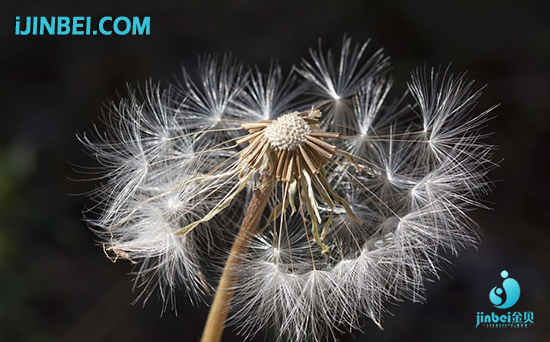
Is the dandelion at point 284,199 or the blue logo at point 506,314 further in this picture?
the blue logo at point 506,314

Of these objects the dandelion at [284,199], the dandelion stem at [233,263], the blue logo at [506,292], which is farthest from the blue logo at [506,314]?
the dandelion stem at [233,263]

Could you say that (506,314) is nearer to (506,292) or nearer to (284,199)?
(506,292)

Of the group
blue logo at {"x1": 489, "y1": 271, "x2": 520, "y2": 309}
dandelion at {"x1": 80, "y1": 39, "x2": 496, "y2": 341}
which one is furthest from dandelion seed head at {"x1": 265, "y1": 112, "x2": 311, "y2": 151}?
blue logo at {"x1": 489, "y1": 271, "x2": 520, "y2": 309}

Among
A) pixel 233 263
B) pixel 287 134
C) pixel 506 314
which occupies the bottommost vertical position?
pixel 506 314

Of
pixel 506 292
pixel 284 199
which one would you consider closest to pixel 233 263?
pixel 284 199

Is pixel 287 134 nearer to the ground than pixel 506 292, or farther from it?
farther from it

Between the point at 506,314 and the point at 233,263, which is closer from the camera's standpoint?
the point at 233,263

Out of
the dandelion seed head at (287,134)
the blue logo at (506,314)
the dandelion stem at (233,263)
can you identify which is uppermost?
the dandelion seed head at (287,134)

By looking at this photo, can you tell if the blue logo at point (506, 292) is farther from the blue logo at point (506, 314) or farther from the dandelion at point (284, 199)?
the dandelion at point (284, 199)

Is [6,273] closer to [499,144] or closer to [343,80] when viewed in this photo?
[343,80]
